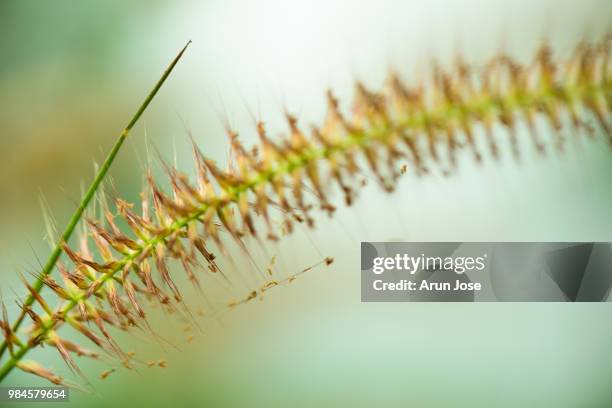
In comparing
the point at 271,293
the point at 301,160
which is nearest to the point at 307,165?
the point at 301,160

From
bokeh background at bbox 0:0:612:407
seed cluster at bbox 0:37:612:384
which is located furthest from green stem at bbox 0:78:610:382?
bokeh background at bbox 0:0:612:407

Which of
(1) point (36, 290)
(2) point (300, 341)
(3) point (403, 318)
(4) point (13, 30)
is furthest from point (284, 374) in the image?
(1) point (36, 290)

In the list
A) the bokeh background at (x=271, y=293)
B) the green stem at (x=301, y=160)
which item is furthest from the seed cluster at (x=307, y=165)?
the bokeh background at (x=271, y=293)

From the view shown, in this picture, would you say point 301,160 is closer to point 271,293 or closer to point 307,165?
point 307,165

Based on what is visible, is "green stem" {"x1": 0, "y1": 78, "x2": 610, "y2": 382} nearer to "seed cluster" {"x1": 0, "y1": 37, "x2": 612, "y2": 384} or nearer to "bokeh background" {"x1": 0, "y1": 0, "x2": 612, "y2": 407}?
"seed cluster" {"x1": 0, "y1": 37, "x2": 612, "y2": 384}

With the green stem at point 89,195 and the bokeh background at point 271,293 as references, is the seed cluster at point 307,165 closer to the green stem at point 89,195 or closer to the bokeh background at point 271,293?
the green stem at point 89,195

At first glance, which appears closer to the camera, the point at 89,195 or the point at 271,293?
the point at 89,195

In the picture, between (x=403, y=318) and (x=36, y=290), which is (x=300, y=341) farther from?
(x=36, y=290)

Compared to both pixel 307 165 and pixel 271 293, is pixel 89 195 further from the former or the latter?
pixel 271 293
